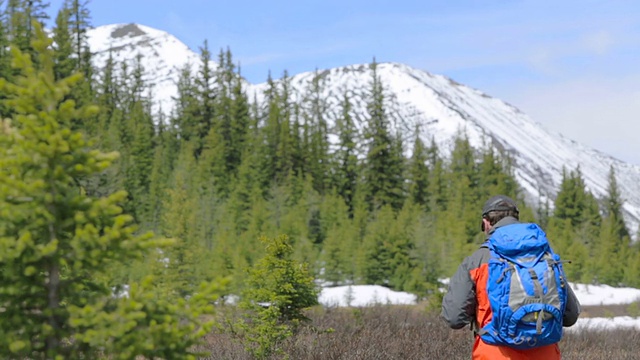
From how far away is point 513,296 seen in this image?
380 centimetres

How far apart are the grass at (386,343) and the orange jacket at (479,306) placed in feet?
8.49

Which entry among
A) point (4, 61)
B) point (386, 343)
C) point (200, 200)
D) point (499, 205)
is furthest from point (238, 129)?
point (499, 205)

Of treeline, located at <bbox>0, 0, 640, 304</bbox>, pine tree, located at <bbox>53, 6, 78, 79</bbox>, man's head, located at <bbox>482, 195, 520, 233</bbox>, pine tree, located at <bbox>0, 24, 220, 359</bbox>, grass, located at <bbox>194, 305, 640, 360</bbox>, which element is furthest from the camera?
pine tree, located at <bbox>53, 6, 78, 79</bbox>

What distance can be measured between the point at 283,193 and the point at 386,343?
110 ft

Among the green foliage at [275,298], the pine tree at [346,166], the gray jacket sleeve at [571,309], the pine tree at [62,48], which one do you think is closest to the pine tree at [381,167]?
the pine tree at [346,166]

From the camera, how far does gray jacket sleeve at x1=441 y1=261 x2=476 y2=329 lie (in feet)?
13.1

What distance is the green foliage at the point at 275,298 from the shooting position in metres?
6.79

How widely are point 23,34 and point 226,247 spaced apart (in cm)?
2477

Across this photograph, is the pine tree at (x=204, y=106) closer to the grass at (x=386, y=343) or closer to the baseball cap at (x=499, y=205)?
the grass at (x=386, y=343)

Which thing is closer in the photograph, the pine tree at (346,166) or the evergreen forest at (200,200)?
the evergreen forest at (200,200)

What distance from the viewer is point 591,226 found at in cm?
5275

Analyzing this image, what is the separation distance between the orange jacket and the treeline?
62.7 ft

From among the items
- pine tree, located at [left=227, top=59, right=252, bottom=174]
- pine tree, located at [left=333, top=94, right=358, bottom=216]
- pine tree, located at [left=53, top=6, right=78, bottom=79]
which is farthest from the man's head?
pine tree, located at [left=227, top=59, right=252, bottom=174]

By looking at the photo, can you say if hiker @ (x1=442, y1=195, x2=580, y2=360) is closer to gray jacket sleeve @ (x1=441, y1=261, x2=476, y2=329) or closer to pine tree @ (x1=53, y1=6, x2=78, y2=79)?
gray jacket sleeve @ (x1=441, y1=261, x2=476, y2=329)
